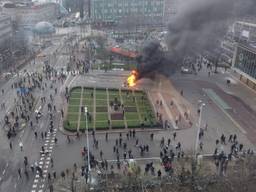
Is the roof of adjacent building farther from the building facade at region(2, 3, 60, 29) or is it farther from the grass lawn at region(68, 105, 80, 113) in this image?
the building facade at region(2, 3, 60, 29)

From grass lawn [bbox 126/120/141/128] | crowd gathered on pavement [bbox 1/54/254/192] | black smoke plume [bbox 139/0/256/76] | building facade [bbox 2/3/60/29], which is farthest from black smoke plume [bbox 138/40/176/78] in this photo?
building facade [bbox 2/3/60/29]

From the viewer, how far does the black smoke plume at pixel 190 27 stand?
52.0m

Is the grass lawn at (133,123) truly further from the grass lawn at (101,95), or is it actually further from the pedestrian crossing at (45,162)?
the grass lawn at (101,95)

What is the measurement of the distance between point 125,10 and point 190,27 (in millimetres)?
74049

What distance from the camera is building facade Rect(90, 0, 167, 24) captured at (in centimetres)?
12100

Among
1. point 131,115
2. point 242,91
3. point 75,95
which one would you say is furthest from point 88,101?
point 242,91

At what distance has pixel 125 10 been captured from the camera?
12325 cm

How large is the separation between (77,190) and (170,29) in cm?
→ 3558

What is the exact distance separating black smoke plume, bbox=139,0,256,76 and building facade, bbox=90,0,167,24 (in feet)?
217

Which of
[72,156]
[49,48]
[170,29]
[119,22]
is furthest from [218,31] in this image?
[119,22]

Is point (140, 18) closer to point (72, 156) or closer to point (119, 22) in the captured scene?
point (119, 22)

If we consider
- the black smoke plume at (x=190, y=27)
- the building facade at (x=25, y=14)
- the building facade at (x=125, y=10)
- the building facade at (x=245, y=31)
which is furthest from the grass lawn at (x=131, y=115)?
the building facade at (x=25, y=14)

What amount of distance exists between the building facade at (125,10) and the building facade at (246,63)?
65740 millimetres

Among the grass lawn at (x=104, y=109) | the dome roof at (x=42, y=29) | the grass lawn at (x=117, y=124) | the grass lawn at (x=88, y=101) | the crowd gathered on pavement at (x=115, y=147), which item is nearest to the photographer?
the crowd gathered on pavement at (x=115, y=147)
